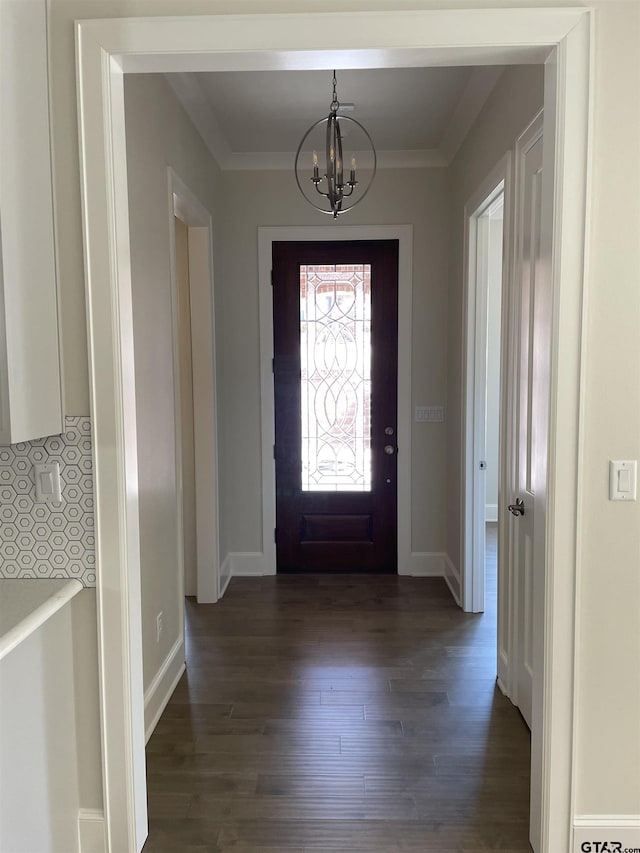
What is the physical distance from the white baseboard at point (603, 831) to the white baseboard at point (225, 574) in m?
2.54

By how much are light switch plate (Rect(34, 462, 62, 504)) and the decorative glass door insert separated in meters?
2.53

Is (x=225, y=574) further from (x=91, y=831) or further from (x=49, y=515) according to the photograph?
(x=49, y=515)

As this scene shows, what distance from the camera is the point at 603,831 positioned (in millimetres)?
1742

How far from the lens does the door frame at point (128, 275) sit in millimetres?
1596

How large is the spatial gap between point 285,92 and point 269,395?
73.6 inches

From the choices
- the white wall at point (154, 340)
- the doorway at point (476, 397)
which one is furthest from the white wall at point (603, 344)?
the doorway at point (476, 397)

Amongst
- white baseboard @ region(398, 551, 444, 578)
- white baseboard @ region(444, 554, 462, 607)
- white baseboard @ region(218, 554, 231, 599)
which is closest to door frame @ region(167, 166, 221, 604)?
white baseboard @ region(218, 554, 231, 599)

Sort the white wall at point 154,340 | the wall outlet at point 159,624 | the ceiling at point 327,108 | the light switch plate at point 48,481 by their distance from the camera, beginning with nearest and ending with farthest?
the light switch plate at point 48,481 → the white wall at point 154,340 → the wall outlet at point 159,624 → the ceiling at point 327,108

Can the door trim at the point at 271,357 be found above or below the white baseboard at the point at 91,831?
above

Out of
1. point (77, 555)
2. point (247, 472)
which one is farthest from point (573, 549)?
point (247, 472)

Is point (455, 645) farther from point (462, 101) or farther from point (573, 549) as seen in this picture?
point (462, 101)

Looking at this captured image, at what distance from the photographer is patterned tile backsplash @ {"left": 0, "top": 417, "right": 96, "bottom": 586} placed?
1.74 metres

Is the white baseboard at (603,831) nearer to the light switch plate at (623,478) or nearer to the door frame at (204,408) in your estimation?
the light switch plate at (623,478)

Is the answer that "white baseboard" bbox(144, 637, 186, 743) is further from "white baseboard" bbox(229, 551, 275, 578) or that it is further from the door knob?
the door knob
